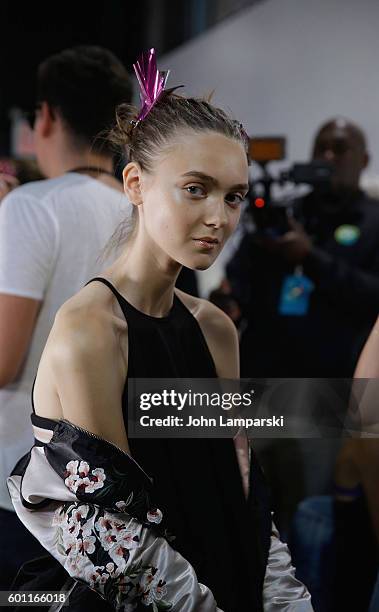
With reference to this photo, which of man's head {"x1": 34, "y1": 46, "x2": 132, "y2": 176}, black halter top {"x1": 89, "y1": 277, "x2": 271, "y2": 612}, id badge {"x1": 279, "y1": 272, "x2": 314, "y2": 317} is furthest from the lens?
id badge {"x1": 279, "y1": 272, "x2": 314, "y2": 317}

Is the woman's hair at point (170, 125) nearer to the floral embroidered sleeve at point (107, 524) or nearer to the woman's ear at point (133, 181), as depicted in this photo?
the woman's ear at point (133, 181)

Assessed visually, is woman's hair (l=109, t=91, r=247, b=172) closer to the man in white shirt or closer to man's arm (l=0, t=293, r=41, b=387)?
the man in white shirt

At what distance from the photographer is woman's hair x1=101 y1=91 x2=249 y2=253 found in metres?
1.14

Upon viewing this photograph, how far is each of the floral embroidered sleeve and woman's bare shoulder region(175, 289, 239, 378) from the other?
245 mm

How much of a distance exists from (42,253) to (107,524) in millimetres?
431

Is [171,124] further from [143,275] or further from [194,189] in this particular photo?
[143,275]

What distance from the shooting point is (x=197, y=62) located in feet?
4.75

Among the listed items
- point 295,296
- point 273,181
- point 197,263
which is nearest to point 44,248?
point 197,263

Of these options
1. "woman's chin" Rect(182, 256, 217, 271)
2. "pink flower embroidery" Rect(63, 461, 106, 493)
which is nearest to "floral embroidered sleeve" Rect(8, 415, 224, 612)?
"pink flower embroidery" Rect(63, 461, 106, 493)

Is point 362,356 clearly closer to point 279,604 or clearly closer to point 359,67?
point 279,604

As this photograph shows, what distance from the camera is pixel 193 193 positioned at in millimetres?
1146

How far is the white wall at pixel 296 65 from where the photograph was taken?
1569mm

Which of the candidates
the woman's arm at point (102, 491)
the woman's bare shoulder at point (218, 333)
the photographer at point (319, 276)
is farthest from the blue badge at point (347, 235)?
the woman's arm at point (102, 491)

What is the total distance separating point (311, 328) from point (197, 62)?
583 millimetres
